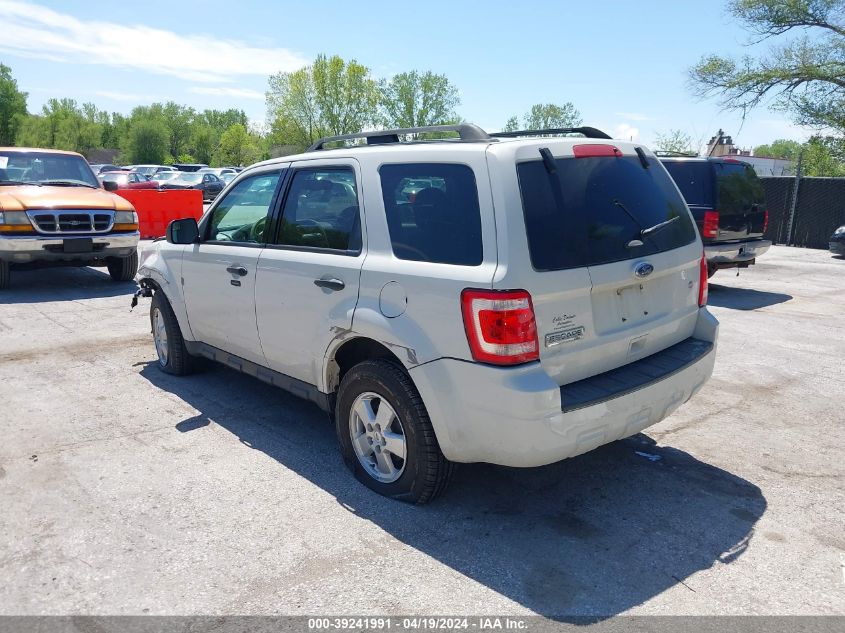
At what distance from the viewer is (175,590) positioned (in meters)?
3.04

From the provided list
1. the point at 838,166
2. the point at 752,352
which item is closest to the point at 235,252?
the point at 752,352

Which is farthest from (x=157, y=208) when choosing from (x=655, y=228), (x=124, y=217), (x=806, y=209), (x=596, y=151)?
(x=806, y=209)

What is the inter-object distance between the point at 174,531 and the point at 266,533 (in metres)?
0.48

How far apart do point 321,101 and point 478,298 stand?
3257 inches

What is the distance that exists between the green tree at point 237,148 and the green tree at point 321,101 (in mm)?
8911

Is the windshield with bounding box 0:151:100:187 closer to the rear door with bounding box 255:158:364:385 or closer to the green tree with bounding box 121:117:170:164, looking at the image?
the rear door with bounding box 255:158:364:385

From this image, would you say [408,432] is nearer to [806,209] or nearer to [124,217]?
[124,217]

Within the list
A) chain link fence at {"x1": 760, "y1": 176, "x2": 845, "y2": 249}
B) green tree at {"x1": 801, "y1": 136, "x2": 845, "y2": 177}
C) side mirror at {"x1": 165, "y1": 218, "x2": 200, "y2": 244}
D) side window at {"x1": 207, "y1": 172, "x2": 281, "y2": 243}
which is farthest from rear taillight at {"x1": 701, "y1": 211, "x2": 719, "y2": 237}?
green tree at {"x1": 801, "y1": 136, "x2": 845, "y2": 177}

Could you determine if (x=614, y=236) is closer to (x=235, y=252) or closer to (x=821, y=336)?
(x=235, y=252)

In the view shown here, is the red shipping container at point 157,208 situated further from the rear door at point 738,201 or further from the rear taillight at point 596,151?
the rear taillight at point 596,151

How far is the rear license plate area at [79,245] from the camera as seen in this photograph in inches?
386

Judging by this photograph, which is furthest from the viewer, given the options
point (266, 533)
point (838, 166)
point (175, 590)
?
point (838, 166)

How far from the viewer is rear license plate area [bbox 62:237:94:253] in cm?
981

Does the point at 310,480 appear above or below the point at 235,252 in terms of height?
below
